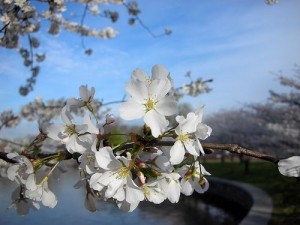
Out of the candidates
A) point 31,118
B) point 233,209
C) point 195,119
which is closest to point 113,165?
point 195,119

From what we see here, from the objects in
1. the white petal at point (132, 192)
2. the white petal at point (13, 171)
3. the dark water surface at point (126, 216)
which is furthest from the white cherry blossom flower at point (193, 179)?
the dark water surface at point (126, 216)

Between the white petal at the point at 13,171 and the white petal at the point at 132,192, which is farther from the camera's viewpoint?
the white petal at the point at 13,171

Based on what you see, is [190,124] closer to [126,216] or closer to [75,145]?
[75,145]

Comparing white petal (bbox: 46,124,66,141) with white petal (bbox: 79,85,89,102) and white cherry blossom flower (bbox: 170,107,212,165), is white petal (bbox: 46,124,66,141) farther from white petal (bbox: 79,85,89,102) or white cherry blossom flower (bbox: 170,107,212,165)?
white cherry blossom flower (bbox: 170,107,212,165)

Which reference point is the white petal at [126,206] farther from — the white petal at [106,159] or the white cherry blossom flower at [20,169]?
the white cherry blossom flower at [20,169]

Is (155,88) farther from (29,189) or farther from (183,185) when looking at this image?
(29,189)

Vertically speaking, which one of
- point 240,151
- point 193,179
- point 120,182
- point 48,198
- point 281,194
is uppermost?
point 240,151

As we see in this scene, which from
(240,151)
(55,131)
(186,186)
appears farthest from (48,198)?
(240,151)

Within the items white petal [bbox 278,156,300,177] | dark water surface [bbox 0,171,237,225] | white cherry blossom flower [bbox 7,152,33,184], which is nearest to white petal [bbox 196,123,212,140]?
white petal [bbox 278,156,300,177]
